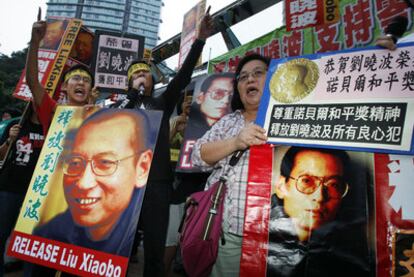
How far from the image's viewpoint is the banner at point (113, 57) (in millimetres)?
4645

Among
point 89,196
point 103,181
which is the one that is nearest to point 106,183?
point 103,181

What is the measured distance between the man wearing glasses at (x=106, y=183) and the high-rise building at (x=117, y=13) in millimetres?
58017

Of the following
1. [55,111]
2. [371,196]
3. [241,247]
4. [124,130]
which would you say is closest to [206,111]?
[124,130]

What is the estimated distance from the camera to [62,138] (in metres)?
2.01

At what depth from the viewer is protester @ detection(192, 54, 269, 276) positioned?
1.44 metres

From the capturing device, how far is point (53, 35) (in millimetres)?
5066

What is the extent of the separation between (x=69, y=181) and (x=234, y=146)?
1.10 meters

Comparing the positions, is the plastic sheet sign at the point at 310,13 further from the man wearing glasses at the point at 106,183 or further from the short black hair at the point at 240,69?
the man wearing glasses at the point at 106,183

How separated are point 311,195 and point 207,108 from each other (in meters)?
1.71

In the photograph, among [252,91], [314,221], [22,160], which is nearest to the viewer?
[314,221]

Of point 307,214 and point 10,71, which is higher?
point 10,71

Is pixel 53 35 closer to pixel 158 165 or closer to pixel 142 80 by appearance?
pixel 142 80

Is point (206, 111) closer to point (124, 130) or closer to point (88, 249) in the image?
point (124, 130)

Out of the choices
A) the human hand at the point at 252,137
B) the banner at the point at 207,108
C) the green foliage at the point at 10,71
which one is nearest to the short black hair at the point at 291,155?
the human hand at the point at 252,137
